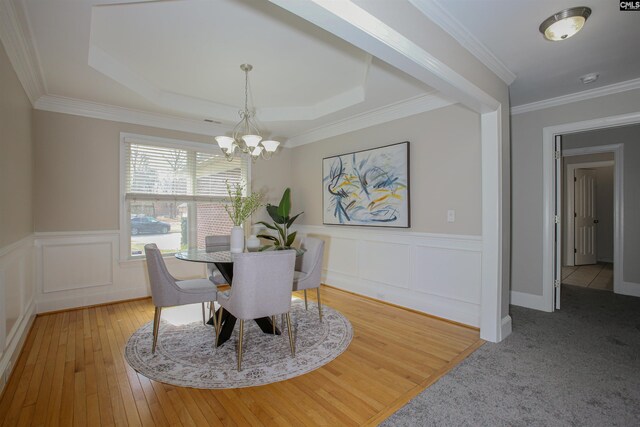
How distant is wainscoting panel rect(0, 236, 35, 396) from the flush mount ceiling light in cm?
392

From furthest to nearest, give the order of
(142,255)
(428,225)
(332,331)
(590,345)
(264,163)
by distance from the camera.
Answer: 1. (264,163)
2. (142,255)
3. (428,225)
4. (332,331)
5. (590,345)

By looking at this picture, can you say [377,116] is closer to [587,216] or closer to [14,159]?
[14,159]

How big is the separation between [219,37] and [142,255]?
9.74 feet

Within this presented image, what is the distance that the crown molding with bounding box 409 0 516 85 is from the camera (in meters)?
1.87

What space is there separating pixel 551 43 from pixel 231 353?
344cm

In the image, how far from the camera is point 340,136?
453 cm

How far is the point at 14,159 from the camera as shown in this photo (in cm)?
250

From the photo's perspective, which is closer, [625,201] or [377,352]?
[377,352]

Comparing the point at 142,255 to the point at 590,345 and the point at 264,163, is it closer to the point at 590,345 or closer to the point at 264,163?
the point at 264,163

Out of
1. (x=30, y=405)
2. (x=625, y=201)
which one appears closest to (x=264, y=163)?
(x=30, y=405)

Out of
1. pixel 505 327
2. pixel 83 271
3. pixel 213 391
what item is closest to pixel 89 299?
pixel 83 271

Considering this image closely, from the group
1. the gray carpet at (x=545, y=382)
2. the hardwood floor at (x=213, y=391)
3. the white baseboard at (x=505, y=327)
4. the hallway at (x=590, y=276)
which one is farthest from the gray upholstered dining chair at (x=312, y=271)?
the hallway at (x=590, y=276)

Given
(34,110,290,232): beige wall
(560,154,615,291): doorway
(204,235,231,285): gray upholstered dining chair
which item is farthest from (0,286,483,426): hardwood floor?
(560,154,615,291): doorway

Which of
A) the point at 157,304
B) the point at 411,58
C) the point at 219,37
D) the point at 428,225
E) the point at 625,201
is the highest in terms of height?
the point at 219,37
